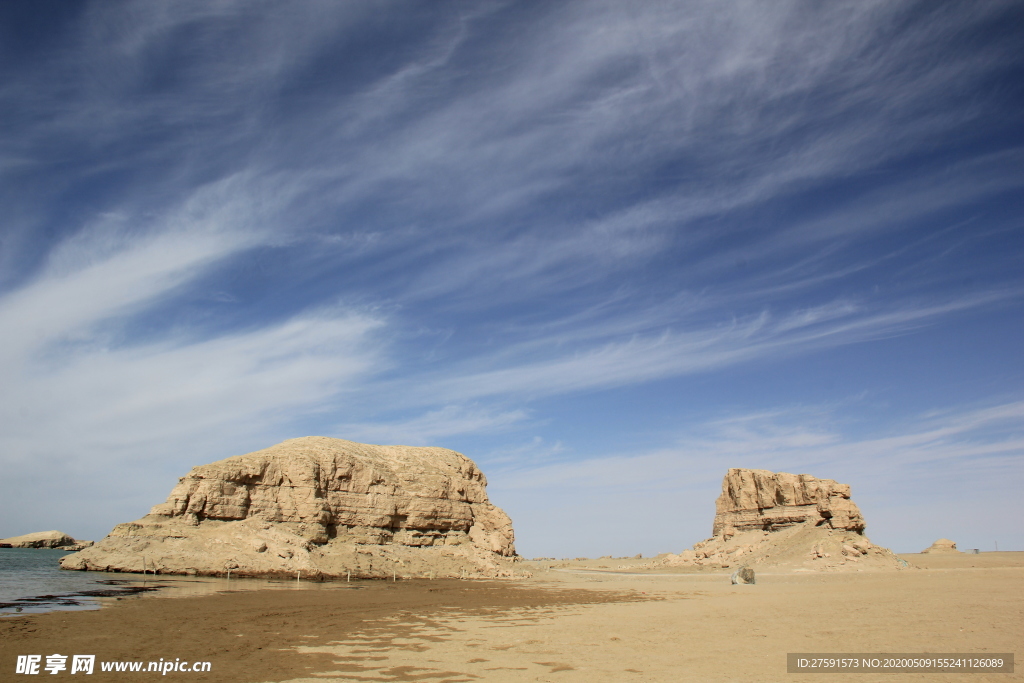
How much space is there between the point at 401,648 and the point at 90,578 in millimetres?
27839

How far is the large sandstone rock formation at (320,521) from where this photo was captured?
1371 inches

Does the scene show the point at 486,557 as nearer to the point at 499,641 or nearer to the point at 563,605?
the point at 563,605

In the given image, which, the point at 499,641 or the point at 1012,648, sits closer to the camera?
the point at 1012,648

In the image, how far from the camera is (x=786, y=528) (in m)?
54.5

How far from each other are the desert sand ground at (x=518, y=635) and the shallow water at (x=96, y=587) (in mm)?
2205

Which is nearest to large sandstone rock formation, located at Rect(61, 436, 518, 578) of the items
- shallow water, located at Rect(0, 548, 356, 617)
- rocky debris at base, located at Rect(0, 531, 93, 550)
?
shallow water, located at Rect(0, 548, 356, 617)

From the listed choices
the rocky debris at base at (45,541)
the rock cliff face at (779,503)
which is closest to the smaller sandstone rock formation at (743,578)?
the rock cliff face at (779,503)

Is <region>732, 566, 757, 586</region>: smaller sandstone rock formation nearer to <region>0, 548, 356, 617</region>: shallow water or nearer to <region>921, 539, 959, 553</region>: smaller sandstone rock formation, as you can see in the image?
<region>0, 548, 356, 617</region>: shallow water

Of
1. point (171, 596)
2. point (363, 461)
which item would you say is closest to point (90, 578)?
point (171, 596)

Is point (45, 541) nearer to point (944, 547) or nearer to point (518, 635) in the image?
point (518, 635)

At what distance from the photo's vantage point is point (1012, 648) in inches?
448

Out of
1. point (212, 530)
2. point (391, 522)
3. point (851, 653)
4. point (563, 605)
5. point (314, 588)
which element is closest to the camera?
point (851, 653)

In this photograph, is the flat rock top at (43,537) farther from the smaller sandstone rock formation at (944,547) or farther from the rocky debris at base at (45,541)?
the smaller sandstone rock formation at (944,547)

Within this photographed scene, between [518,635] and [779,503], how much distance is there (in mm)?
50778
